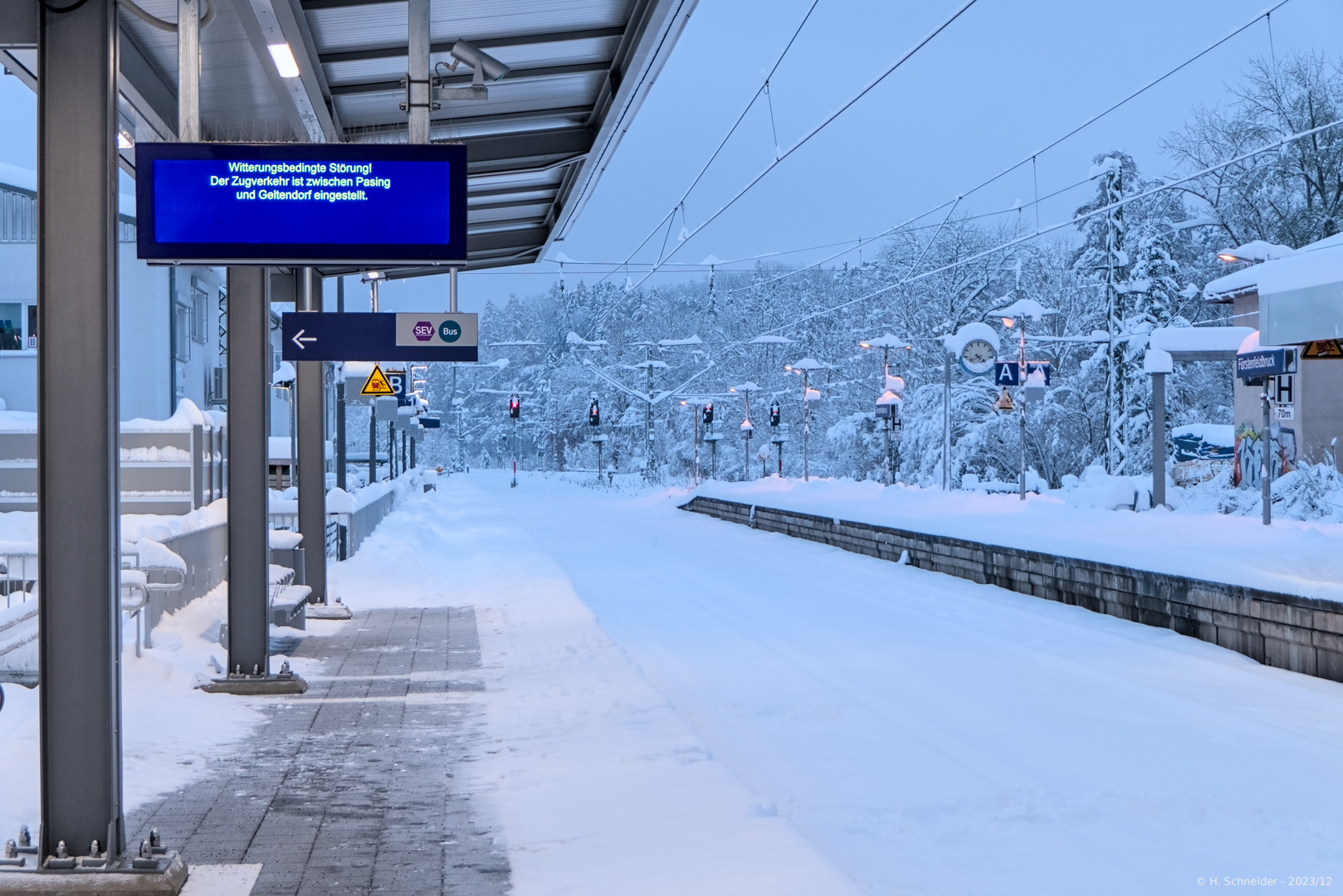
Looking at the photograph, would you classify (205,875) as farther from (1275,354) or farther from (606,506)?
(606,506)

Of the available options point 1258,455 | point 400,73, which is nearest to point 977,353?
point 1258,455

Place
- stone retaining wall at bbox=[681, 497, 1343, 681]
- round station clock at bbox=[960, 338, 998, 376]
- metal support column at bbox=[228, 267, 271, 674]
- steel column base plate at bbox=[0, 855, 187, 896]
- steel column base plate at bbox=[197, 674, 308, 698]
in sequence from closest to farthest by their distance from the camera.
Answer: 1. steel column base plate at bbox=[0, 855, 187, 896]
2. steel column base plate at bbox=[197, 674, 308, 698]
3. metal support column at bbox=[228, 267, 271, 674]
4. stone retaining wall at bbox=[681, 497, 1343, 681]
5. round station clock at bbox=[960, 338, 998, 376]

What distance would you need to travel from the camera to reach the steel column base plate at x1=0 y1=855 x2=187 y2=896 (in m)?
4.79

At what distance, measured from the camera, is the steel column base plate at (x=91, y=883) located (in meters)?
4.79

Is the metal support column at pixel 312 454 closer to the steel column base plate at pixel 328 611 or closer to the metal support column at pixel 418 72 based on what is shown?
the steel column base plate at pixel 328 611

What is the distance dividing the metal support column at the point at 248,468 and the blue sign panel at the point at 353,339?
5.00 ft

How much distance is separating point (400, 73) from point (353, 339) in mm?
2730

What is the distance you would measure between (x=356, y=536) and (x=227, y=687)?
13344mm

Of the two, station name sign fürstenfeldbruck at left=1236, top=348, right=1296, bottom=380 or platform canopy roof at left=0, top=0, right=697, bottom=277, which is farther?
station name sign fürstenfeldbruck at left=1236, top=348, right=1296, bottom=380

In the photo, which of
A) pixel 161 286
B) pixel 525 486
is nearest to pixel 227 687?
pixel 161 286

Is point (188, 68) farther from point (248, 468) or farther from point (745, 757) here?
point (745, 757)

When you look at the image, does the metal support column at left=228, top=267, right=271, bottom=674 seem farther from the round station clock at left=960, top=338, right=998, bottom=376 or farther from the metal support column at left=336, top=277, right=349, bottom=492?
the round station clock at left=960, top=338, right=998, bottom=376

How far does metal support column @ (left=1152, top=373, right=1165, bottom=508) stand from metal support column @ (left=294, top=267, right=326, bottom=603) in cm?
1400

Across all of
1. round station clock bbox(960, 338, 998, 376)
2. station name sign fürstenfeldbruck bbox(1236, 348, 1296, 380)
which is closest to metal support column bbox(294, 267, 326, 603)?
station name sign fürstenfeldbruck bbox(1236, 348, 1296, 380)
